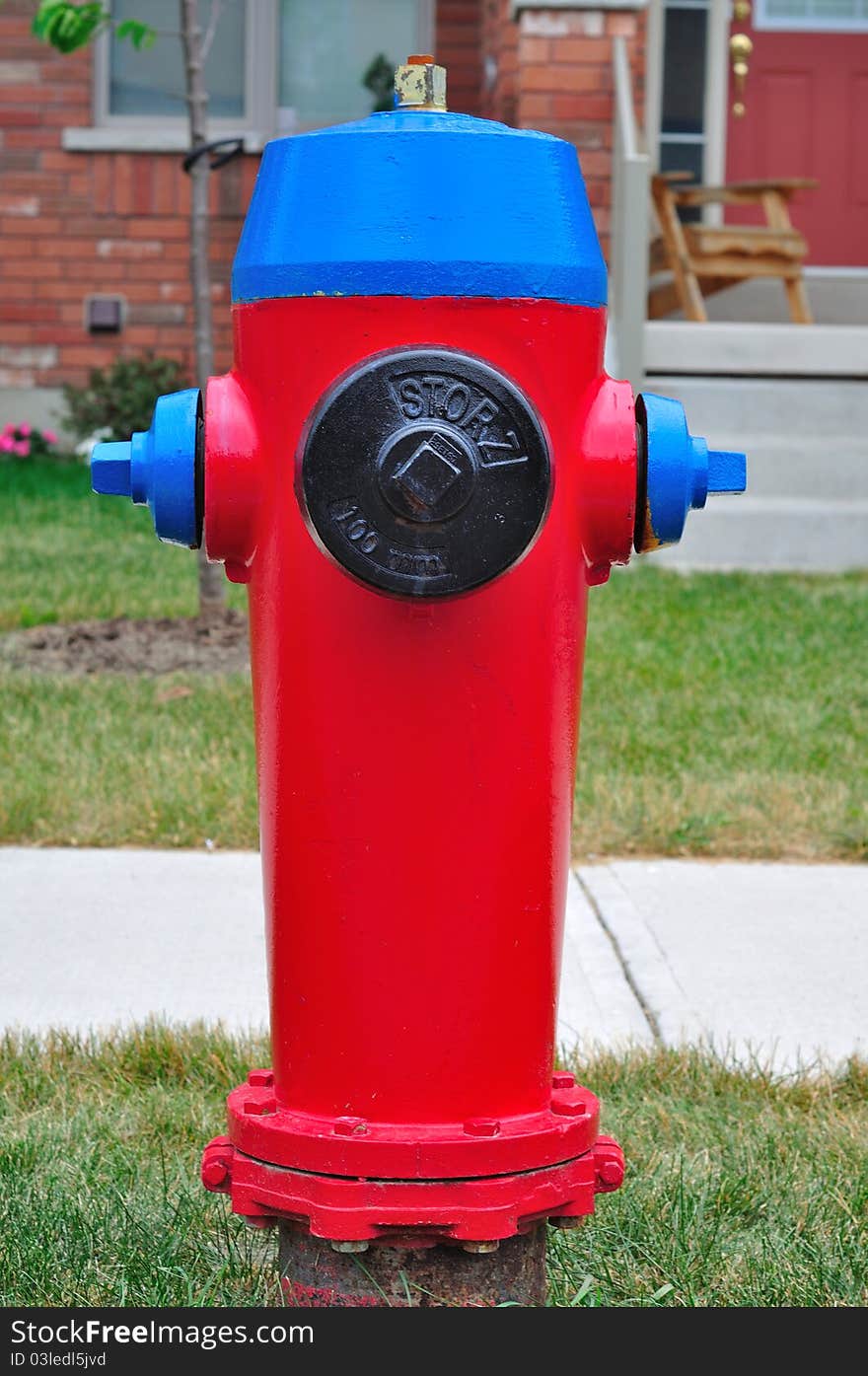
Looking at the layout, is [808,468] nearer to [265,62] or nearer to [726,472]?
[265,62]

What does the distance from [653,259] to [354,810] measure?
309 inches

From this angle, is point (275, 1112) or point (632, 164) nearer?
point (275, 1112)

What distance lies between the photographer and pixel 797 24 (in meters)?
10.6

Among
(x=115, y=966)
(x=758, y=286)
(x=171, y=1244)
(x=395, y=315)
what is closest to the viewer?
(x=395, y=315)

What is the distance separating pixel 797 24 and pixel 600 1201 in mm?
9704

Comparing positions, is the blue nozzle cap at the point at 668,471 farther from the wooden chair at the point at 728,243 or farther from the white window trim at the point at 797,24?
the white window trim at the point at 797,24

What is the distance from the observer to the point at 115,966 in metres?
3.26

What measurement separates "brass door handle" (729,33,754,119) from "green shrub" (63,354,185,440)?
3.71 meters

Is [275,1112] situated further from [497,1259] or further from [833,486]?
[833,486]

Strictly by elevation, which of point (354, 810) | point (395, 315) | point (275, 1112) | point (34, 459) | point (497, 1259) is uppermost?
point (395, 315)

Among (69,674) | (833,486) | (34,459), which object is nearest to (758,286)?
(833,486)

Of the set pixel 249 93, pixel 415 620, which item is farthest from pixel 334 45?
pixel 415 620

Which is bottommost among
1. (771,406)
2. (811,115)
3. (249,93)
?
(771,406)

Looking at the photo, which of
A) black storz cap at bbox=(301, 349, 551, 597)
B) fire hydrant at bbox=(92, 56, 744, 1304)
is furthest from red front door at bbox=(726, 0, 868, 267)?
black storz cap at bbox=(301, 349, 551, 597)
